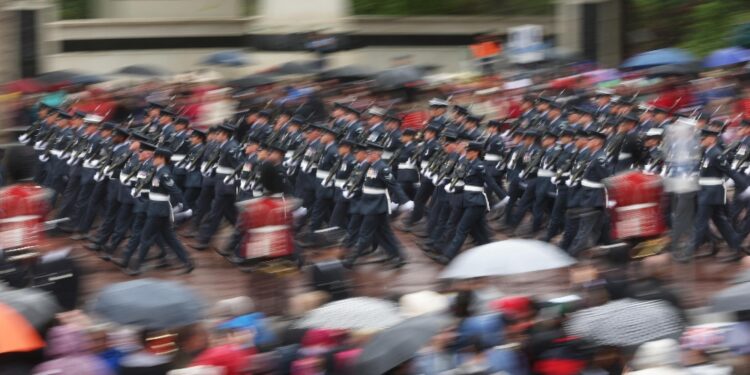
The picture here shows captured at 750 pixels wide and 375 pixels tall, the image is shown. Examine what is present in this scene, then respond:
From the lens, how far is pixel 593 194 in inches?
624

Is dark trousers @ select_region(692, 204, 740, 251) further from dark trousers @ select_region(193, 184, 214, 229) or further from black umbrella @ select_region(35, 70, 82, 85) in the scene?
black umbrella @ select_region(35, 70, 82, 85)

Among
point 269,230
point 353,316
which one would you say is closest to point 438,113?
point 269,230

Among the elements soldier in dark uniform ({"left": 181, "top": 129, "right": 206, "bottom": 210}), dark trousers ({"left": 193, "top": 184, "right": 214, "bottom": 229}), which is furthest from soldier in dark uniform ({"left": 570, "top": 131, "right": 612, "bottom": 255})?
soldier in dark uniform ({"left": 181, "top": 129, "right": 206, "bottom": 210})

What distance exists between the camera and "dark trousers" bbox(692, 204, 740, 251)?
49.5ft

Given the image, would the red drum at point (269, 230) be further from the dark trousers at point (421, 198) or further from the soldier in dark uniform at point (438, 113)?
the soldier in dark uniform at point (438, 113)

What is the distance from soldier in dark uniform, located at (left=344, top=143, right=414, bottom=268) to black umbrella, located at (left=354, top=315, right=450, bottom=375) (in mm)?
8081

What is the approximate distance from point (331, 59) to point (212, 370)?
1928cm

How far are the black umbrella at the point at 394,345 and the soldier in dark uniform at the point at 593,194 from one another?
7975 millimetres

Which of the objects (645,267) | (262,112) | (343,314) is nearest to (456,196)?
(262,112)

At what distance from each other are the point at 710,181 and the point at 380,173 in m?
3.30

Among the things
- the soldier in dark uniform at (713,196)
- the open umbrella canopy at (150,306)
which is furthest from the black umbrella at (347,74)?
the open umbrella canopy at (150,306)

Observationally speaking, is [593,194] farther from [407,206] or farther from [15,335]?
[15,335]

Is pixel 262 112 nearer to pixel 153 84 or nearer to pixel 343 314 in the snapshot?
pixel 153 84

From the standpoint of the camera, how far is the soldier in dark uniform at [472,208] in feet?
51.4
